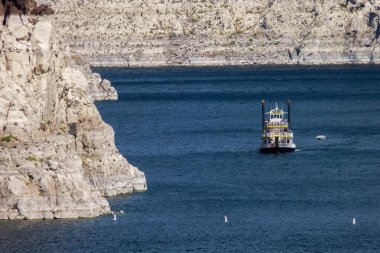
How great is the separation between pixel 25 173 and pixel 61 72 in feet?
33.7

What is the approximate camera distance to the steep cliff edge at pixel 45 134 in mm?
83500

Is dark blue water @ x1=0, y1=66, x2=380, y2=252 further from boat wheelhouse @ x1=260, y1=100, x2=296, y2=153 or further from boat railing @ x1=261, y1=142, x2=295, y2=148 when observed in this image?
boat wheelhouse @ x1=260, y1=100, x2=296, y2=153

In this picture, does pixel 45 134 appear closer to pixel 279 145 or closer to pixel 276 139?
pixel 279 145

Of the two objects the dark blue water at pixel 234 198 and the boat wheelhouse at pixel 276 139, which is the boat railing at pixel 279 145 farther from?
the dark blue water at pixel 234 198

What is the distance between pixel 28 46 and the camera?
87.3 meters

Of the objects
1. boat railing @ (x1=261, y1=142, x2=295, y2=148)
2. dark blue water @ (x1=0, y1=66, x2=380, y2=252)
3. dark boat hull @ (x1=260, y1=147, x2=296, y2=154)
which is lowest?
dark blue water @ (x1=0, y1=66, x2=380, y2=252)

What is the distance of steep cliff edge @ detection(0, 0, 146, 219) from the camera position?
83500 millimetres

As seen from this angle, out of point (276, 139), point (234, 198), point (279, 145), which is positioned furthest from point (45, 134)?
point (276, 139)

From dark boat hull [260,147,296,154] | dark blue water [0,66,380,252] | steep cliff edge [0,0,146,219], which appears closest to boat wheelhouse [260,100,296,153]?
dark boat hull [260,147,296,154]

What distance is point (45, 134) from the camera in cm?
8812

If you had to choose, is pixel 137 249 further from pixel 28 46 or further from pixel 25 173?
pixel 28 46

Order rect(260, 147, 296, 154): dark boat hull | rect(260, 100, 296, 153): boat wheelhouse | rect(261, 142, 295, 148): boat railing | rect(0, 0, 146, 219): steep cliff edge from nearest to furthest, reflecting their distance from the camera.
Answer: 1. rect(0, 0, 146, 219): steep cliff edge
2. rect(260, 147, 296, 154): dark boat hull
3. rect(260, 100, 296, 153): boat wheelhouse
4. rect(261, 142, 295, 148): boat railing

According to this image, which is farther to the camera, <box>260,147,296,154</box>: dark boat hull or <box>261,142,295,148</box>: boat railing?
<box>261,142,295,148</box>: boat railing

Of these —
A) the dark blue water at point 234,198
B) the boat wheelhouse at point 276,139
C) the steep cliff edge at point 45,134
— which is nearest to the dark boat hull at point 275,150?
the boat wheelhouse at point 276,139
